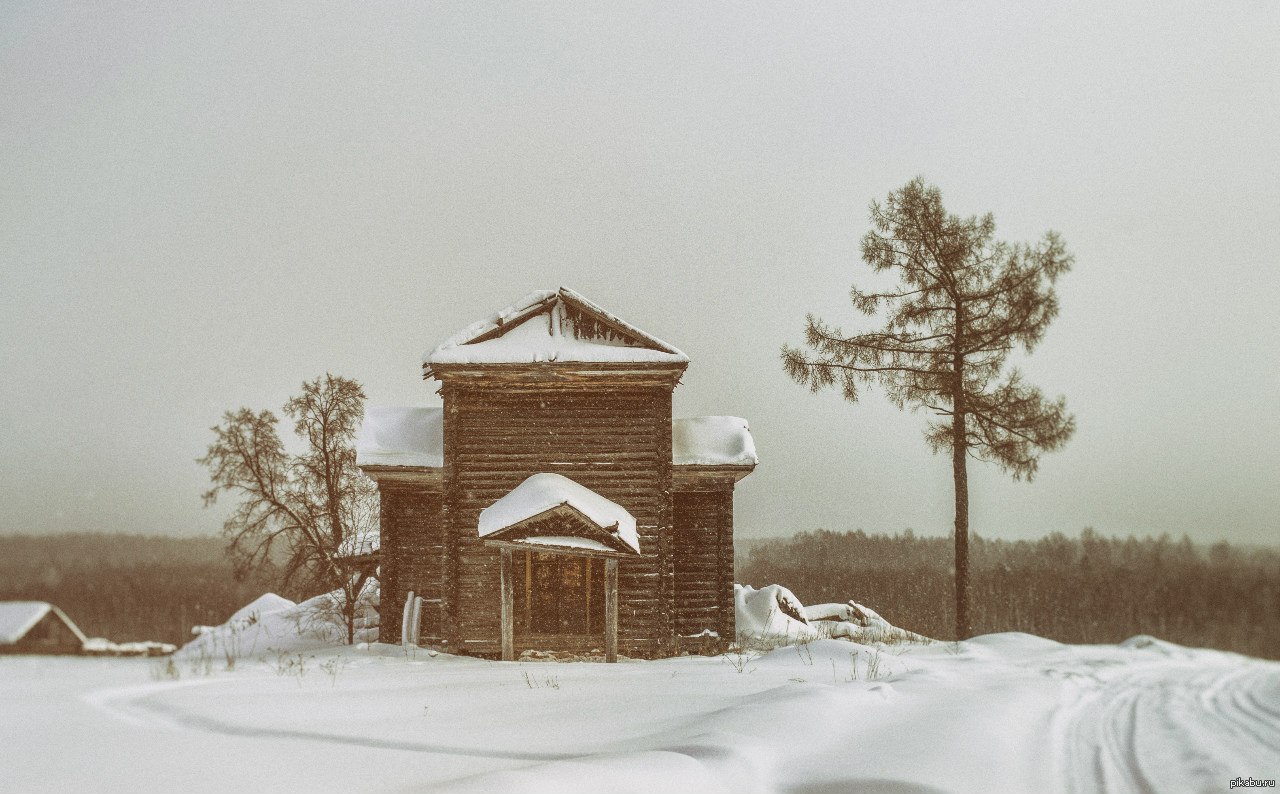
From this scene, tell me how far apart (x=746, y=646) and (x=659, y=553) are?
13.3ft

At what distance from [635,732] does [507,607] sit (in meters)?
9.90

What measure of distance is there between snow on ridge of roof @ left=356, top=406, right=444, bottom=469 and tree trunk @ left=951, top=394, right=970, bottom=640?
11.5 metres

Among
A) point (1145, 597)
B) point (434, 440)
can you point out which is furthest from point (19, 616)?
point (434, 440)

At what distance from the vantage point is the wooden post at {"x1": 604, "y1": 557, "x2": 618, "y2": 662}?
16094mm

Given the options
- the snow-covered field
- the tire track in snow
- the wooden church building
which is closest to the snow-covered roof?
the wooden church building

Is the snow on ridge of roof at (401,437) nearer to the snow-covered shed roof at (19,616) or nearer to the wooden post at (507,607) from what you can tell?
the wooden post at (507,607)

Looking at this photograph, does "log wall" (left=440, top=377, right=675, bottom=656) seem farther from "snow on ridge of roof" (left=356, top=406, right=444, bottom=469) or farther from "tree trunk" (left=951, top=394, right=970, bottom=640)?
"tree trunk" (left=951, top=394, right=970, bottom=640)

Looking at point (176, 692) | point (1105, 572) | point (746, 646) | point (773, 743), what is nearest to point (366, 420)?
point (746, 646)

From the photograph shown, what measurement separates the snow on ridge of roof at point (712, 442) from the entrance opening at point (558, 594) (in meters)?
3.03

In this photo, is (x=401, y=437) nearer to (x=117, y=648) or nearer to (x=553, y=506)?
(x=553, y=506)

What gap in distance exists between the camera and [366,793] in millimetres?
4828

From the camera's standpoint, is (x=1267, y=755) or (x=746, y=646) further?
(x=746, y=646)

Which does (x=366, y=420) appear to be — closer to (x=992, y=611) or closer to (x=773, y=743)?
(x=773, y=743)

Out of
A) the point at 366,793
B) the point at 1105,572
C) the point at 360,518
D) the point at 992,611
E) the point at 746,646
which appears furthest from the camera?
the point at 992,611
